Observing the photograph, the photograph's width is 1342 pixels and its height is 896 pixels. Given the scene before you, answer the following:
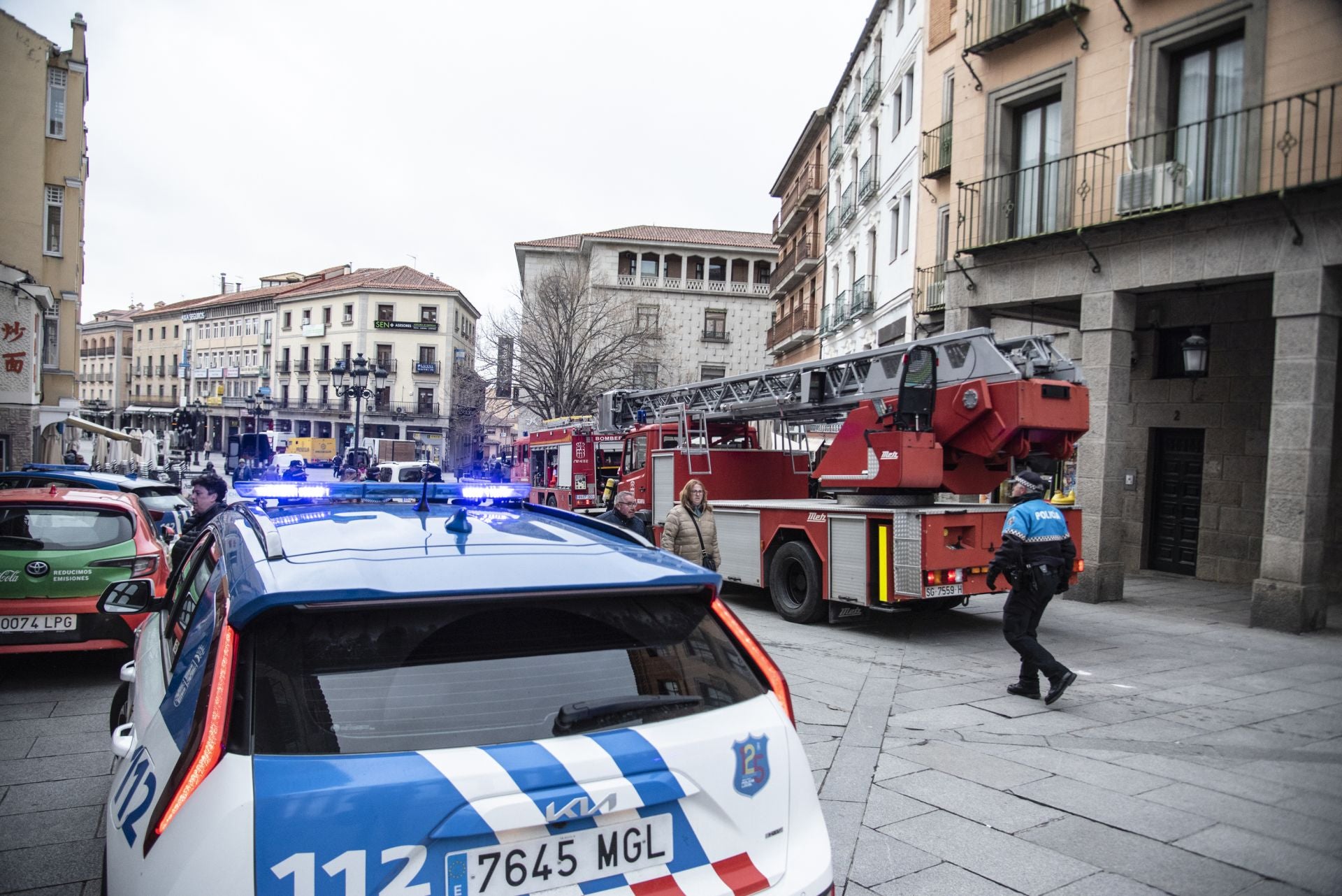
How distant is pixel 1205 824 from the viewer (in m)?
4.50

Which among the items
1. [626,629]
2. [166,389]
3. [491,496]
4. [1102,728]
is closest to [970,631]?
[1102,728]

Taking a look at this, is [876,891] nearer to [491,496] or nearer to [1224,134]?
[491,496]

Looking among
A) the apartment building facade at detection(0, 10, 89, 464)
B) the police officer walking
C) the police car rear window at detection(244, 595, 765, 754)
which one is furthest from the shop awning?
the police car rear window at detection(244, 595, 765, 754)

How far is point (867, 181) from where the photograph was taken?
85.5ft

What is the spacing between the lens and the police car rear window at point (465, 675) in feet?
6.56

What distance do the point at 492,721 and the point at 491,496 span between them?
5.41 ft

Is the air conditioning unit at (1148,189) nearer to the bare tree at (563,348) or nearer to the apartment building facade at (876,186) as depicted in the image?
the apartment building facade at (876,186)

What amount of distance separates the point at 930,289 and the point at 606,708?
1850 centimetres

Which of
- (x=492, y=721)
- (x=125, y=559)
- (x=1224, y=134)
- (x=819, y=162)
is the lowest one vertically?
(x=125, y=559)

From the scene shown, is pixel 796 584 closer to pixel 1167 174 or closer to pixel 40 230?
pixel 1167 174

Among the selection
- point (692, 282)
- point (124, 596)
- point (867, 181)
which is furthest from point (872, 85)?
point (692, 282)

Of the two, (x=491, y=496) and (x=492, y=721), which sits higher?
(x=491, y=496)

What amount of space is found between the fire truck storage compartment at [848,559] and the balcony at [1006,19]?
825 cm

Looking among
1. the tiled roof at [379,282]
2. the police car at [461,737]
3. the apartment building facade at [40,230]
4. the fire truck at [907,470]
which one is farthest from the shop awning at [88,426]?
the tiled roof at [379,282]
